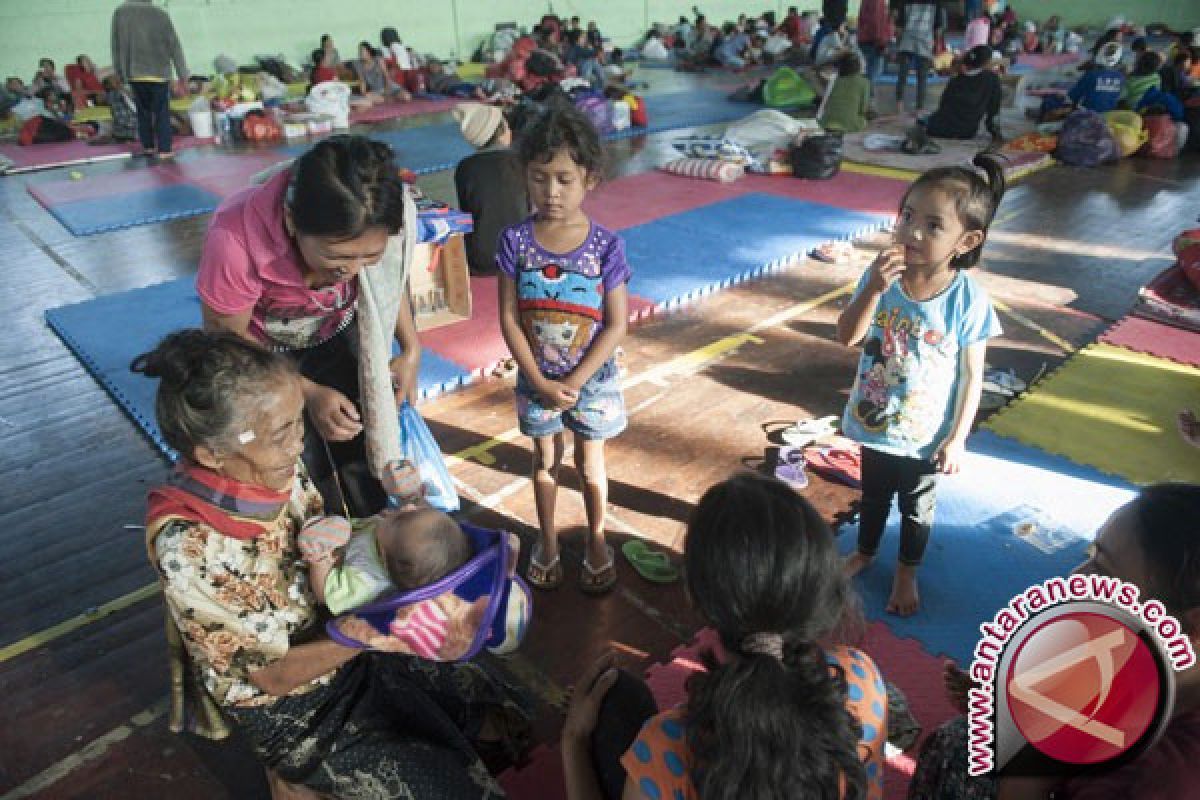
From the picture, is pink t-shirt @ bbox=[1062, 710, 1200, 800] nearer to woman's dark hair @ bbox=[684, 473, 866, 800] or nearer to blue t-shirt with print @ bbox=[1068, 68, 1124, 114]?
woman's dark hair @ bbox=[684, 473, 866, 800]

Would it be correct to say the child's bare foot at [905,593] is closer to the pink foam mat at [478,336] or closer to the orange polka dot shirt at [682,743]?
the orange polka dot shirt at [682,743]

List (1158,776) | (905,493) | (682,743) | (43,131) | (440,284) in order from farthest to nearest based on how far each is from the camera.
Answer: (43,131), (440,284), (905,493), (682,743), (1158,776)

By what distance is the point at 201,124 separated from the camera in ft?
36.8

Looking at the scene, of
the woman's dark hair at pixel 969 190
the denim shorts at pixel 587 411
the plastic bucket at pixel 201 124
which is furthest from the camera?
the plastic bucket at pixel 201 124

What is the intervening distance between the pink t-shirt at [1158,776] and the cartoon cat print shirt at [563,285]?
187cm

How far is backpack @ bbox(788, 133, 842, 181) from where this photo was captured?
27.8 ft

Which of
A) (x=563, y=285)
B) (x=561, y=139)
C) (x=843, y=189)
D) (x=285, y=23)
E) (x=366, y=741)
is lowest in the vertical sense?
(x=366, y=741)

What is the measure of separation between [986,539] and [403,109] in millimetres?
13096

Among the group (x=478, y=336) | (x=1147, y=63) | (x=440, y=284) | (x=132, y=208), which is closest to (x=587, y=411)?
(x=478, y=336)

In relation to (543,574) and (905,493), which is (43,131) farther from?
(905,493)

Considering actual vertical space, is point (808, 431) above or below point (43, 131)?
below

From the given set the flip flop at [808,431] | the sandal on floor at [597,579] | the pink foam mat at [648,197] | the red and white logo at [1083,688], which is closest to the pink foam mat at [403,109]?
the pink foam mat at [648,197]

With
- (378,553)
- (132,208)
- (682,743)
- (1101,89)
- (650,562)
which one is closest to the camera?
(682,743)

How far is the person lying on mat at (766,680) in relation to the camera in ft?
3.83
